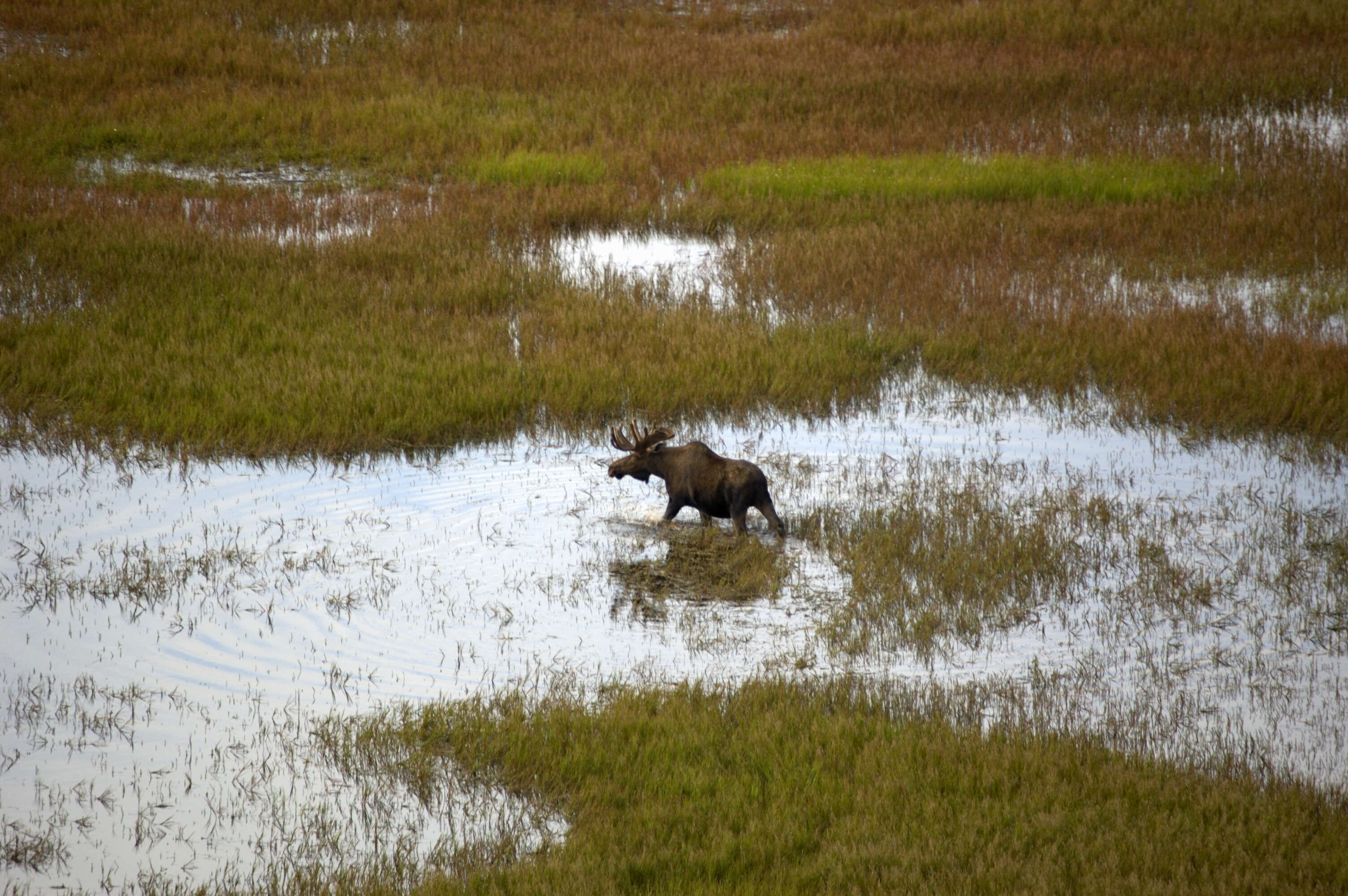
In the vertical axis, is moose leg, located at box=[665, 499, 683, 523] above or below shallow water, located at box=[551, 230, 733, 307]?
below

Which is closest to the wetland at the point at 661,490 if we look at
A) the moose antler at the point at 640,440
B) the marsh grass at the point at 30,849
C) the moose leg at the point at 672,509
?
the marsh grass at the point at 30,849

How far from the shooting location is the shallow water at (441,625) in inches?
205

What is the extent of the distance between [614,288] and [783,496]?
5205 mm

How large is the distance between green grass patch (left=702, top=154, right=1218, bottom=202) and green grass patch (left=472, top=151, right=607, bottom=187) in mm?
1641

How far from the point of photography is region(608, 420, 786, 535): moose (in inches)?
310

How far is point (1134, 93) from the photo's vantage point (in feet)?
63.1

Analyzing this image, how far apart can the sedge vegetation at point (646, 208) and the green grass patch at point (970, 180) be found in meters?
0.06

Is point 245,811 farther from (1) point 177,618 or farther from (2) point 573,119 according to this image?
(2) point 573,119

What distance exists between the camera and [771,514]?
7906mm

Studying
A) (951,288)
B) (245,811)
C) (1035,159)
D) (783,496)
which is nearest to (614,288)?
(951,288)

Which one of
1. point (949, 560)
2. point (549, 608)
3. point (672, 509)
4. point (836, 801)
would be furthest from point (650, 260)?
point (836, 801)

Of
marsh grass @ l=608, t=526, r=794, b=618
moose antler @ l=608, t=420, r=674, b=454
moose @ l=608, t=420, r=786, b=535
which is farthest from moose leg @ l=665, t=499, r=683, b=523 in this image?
moose antler @ l=608, t=420, r=674, b=454

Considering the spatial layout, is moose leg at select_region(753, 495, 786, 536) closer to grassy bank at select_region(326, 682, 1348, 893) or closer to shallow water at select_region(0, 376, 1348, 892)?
shallow water at select_region(0, 376, 1348, 892)

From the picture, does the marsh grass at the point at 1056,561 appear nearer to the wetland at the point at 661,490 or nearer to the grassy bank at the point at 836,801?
the wetland at the point at 661,490
